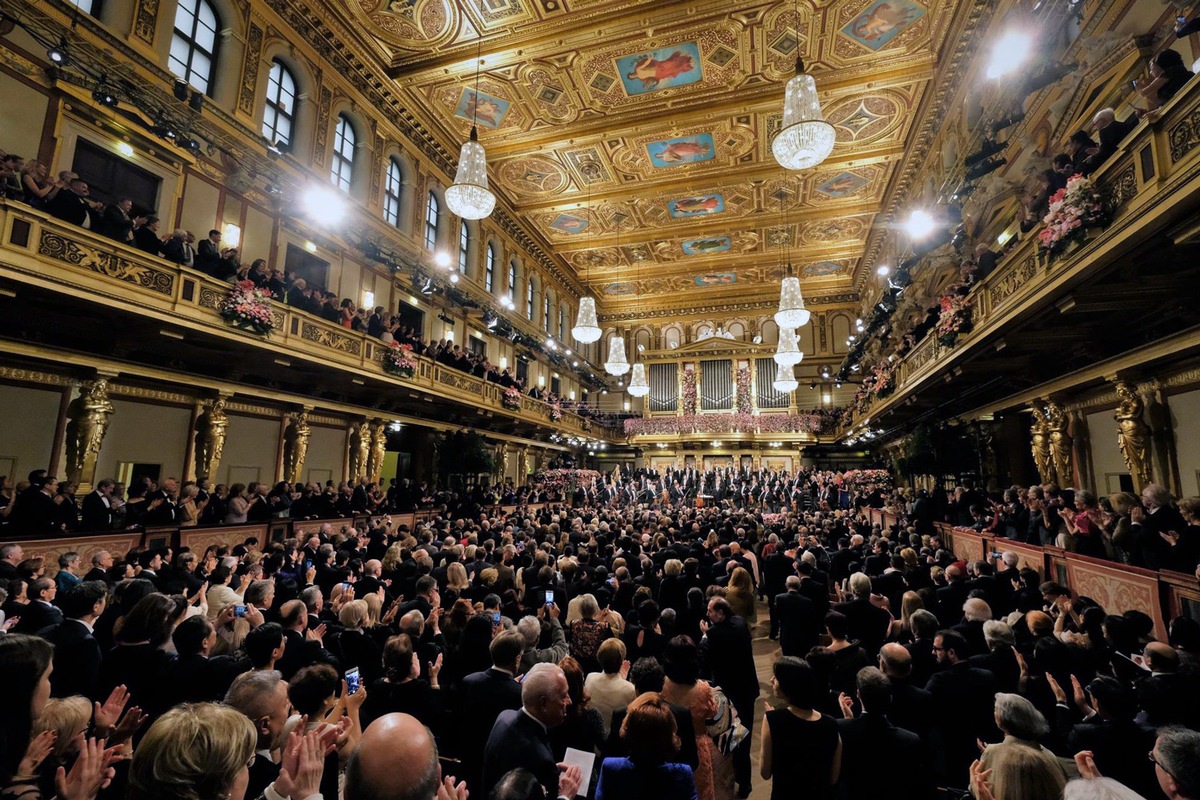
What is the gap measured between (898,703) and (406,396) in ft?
40.8

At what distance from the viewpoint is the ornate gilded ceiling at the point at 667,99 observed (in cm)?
1157

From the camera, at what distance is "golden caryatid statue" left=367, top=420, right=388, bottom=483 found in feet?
43.2

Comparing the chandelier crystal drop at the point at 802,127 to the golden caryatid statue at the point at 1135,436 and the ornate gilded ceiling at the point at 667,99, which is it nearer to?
the golden caryatid statue at the point at 1135,436

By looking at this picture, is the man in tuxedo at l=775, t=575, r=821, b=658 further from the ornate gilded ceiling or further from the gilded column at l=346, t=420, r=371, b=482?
the ornate gilded ceiling

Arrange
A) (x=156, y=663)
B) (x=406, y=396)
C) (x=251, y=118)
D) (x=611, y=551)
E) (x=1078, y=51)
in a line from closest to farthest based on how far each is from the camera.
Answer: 1. (x=156, y=663)
2. (x=611, y=551)
3. (x=1078, y=51)
4. (x=251, y=118)
5. (x=406, y=396)

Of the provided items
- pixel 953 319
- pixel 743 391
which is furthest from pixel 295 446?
pixel 743 391

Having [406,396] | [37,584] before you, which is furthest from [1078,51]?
[406,396]

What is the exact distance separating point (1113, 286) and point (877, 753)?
609cm

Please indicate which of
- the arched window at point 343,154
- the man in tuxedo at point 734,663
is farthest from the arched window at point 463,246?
the man in tuxedo at point 734,663

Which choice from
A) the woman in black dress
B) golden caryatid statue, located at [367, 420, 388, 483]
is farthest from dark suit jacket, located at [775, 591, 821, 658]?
golden caryatid statue, located at [367, 420, 388, 483]

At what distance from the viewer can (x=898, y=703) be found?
9.57ft

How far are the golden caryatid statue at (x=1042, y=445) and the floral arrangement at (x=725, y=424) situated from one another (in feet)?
53.1

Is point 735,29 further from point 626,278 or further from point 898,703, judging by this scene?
point 626,278

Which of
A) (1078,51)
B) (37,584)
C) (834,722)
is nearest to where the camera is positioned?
(834,722)
